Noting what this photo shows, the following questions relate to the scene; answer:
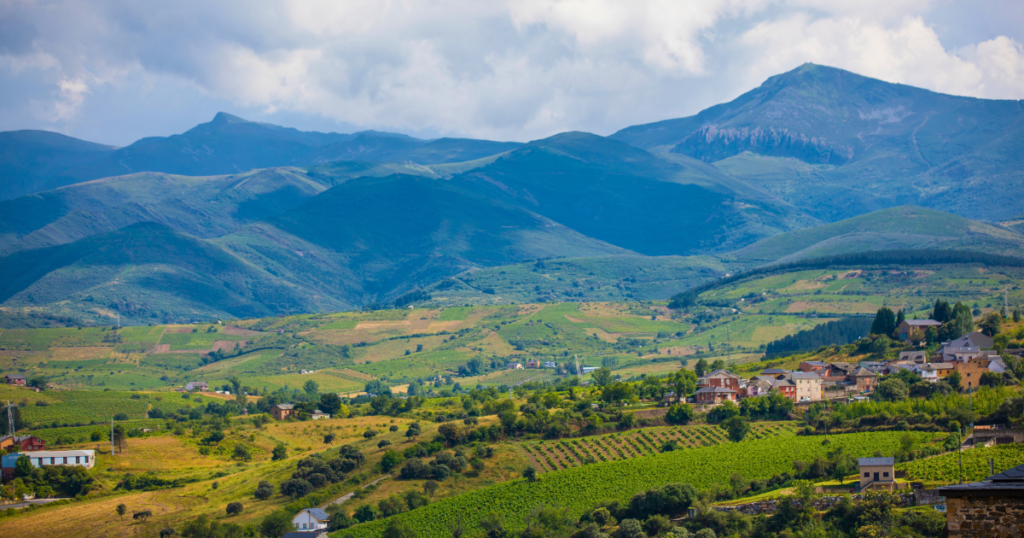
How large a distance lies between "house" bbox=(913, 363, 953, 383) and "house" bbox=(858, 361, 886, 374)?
468 centimetres

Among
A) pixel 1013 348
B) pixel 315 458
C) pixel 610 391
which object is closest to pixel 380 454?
pixel 315 458

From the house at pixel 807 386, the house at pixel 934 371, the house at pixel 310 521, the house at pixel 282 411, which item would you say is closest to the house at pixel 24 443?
the house at pixel 282 411

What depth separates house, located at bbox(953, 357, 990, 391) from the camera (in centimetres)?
8512

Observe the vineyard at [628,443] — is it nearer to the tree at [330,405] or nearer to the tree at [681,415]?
the tree at [681,415]

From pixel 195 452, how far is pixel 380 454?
2697cm

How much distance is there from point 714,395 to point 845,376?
14.5 metres

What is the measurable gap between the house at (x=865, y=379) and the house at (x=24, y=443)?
279 ft

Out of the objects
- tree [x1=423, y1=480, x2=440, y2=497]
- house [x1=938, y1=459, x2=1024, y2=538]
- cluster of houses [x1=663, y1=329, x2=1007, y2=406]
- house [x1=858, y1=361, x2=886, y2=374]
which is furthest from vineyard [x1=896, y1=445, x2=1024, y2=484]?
house [x1=858, y1=361, x2=886, y2=374]

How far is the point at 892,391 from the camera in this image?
82.4 m

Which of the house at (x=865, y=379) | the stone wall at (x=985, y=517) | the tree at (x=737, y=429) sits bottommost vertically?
the tree at (x=737, y=429)

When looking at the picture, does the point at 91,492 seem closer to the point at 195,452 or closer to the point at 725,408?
the point at 195,452

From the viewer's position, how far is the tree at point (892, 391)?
82.1 meters

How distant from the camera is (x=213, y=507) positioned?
8144cm

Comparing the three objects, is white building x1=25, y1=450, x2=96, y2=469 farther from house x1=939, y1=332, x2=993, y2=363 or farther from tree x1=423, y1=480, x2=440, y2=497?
house x1=939, y1=332, x2=993, y2=363
